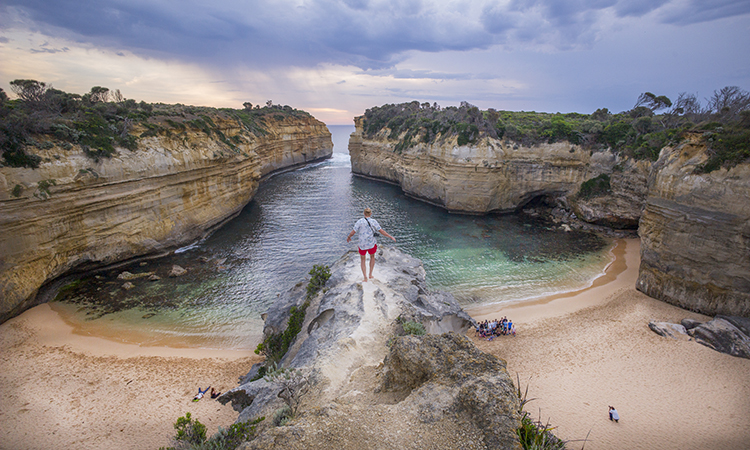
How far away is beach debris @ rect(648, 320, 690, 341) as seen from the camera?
519 inches

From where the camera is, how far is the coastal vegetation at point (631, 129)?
553 inches

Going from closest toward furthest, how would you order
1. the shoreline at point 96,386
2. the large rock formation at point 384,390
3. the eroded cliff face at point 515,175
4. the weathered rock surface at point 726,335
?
the large rock formation at point 384,390, the shoreline at point 96,386, the weathered rock surface at point 726,335, the eroded cliff face at point 515,175

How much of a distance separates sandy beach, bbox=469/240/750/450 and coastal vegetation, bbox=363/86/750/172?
7.95m

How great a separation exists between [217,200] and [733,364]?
31.5m

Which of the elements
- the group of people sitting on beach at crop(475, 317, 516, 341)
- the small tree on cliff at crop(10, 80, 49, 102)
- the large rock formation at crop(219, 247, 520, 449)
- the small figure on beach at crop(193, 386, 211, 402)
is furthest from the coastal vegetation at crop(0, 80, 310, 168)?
the group of people sitting on beach at crop(475, 317, 516, 341)

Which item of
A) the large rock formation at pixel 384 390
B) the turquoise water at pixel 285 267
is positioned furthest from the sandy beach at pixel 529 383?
the large rock formation at pixel 384 390

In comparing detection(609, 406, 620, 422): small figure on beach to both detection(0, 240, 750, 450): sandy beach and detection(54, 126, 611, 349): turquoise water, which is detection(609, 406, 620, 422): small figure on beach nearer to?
detection(0, 240, 750, 450): sandy beach

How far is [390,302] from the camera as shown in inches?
404

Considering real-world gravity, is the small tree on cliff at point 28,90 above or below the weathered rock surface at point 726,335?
above

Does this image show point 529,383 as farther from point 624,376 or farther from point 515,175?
point 515,175

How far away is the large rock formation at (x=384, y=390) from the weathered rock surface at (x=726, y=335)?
12.1 meters

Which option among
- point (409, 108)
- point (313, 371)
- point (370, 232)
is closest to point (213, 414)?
point (313, 371)

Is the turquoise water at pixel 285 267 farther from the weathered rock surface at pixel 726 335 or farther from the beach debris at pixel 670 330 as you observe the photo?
the weathered rock surface at pixel 726 335

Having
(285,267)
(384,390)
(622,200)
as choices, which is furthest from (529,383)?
(622,200)
